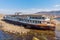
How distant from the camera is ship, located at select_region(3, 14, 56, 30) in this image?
321 cm

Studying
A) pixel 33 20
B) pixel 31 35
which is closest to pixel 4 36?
pixel 31 35

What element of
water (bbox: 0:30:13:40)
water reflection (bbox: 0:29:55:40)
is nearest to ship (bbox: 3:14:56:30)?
water reflection (bbox: 0:29:55:40)

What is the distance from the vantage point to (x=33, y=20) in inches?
130

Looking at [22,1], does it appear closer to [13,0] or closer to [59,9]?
[13,0]

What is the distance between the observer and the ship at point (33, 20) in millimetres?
3213

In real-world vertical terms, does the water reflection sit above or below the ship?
below

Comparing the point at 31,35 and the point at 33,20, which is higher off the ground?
the point at 33,20

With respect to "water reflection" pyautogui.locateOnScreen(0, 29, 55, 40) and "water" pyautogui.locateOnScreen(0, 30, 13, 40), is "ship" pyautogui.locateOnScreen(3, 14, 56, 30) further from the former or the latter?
"water" pyautogui.locateOnScreen(0, 30, 13, 40)

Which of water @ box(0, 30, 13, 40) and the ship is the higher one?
the ship

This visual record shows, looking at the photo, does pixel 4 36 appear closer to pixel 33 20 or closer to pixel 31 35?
pixel 31 35

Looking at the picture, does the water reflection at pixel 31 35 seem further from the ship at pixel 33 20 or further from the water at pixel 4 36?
the ship at pixel 33 20

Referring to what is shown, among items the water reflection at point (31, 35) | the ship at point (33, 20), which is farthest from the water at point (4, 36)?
the ship at point (33, 20)

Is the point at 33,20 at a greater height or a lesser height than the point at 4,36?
greater

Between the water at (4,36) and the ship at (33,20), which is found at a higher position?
the ship at (33,20)
